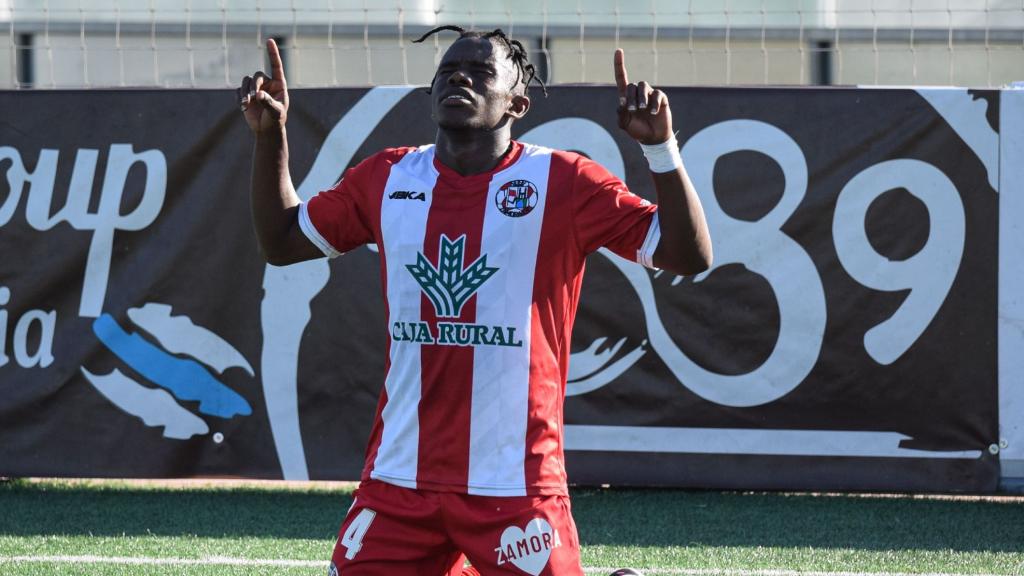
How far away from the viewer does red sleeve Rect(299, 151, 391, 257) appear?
3.14m

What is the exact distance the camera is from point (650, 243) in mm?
2898

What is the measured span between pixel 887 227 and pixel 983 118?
0.68 meters

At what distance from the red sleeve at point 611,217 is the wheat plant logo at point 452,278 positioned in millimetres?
238

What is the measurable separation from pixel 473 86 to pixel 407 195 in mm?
299

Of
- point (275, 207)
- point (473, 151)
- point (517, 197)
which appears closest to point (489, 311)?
point (517, 197)

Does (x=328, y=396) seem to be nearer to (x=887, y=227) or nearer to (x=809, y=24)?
(x=887, y=227)

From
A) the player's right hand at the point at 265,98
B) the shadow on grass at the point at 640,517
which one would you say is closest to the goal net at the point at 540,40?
the shadow on grass at the point at 640,517

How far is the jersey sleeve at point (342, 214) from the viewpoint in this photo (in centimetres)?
314

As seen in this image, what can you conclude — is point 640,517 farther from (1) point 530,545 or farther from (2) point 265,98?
(2) point 265,98

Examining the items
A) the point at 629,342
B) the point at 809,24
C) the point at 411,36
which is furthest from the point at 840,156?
the point at 411,36

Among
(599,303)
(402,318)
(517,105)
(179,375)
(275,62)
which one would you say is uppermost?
(275,62)

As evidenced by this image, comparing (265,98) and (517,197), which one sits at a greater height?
(265,98)

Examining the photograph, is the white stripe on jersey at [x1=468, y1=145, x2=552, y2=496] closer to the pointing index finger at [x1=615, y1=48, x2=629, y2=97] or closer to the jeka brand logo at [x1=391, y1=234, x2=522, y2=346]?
the jeka brand logo at [x1=391, y1=234, x2=522, y2=346]

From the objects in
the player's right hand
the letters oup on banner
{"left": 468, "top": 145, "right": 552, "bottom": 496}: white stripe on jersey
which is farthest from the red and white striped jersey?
the letters oup on banner
